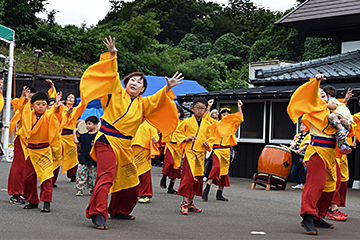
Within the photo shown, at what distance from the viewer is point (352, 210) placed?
8914 millimetres

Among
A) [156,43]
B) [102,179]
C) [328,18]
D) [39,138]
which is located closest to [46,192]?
[39,138]

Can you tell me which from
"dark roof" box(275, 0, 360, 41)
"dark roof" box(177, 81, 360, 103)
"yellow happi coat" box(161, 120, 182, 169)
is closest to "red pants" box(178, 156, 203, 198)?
"yellow happi coat" box(161, 120, 182, 169)

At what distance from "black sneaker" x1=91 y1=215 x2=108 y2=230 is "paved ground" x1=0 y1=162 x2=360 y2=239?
0.08m

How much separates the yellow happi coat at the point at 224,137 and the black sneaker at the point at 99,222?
158 inches

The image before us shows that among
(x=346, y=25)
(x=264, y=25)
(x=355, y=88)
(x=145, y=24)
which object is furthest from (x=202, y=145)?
(x=264, y=25)

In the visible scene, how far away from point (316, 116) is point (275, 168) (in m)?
6.29

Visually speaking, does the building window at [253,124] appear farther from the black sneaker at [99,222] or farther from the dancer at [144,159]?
the black sneaker at [99,222]

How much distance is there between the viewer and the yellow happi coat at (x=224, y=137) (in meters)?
9.72

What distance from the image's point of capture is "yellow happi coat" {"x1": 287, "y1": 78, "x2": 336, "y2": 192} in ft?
20.8

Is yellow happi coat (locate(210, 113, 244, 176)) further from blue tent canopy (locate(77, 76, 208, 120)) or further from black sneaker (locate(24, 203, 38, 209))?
blue tent canopy (locate(77, 76, 208, 120))

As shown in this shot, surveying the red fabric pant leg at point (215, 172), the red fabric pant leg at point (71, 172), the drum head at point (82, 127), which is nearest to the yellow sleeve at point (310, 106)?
the red fabric pant leg at point (215, 172)

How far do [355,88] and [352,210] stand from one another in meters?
4.39

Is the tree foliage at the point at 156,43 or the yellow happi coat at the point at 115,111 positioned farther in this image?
the tree foliage at the point at 156,43

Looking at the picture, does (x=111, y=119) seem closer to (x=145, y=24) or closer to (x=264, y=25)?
(x=145, y=24)
